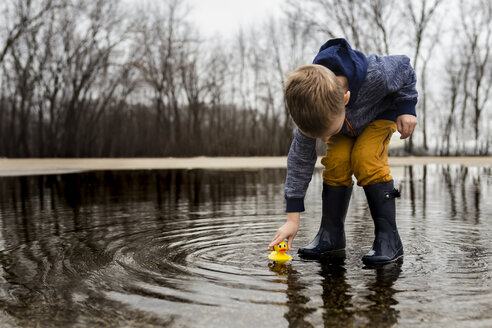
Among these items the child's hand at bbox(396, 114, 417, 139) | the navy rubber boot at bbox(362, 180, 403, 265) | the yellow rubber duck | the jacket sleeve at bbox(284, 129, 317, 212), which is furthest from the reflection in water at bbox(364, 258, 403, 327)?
the child's hand at bbox(396, 114, 417, 139)

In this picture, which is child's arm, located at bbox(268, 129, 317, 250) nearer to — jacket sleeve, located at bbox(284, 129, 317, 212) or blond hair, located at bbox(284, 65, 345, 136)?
jacket sleeve, located at bbox(284, 129, 317, 212)

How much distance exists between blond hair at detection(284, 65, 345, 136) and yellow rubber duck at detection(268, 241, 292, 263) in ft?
1.72

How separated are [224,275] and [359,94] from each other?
951mm

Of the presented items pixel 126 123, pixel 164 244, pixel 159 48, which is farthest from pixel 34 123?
pixel 164 244

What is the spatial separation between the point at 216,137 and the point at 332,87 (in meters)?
20.3

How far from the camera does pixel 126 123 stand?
21.4 meters

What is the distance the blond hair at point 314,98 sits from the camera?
1870mm

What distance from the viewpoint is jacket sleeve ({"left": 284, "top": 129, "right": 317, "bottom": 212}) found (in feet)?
7.69

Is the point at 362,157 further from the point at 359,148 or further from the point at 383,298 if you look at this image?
the point at 383,298

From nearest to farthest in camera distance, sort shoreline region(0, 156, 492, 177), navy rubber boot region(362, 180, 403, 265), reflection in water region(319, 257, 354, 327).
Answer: reflection in water region(319, 257, 354, 327) < navy rubber boot region(362, 180, 403, 265) < shoreline region(0, 156, 492, 177)

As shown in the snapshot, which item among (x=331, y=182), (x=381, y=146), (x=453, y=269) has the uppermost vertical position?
(x=381, y=146)

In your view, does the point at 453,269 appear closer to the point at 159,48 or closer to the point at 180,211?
the point at 180,211

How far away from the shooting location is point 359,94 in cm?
224

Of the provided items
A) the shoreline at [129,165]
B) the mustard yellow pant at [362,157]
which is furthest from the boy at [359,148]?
the shoreline at [129,165]
